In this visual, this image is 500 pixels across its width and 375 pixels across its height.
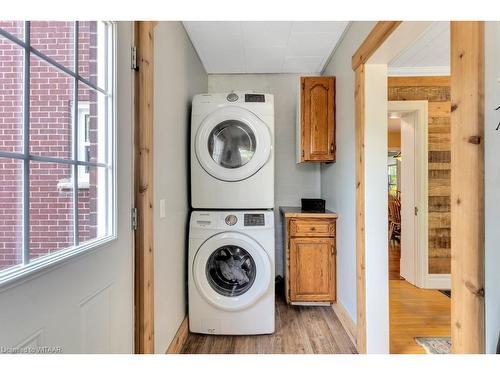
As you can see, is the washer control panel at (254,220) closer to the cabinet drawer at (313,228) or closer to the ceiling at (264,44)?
the cabinet drawer at (313,228)

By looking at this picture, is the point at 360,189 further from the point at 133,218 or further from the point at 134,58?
the point at 134,58

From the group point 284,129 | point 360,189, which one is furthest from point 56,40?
point 284,129

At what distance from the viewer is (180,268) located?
212cm

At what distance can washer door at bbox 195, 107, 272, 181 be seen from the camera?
2221 mm

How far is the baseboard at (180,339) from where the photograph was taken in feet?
6.06

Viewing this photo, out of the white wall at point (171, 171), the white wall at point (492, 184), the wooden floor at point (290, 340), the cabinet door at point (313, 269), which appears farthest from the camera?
the cabinet door at point (313, 269)

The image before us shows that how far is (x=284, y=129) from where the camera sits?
10.7 ft

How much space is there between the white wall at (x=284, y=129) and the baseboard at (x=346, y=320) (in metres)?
1.20

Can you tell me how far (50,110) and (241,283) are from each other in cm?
182

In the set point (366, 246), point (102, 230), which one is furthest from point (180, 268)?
point (366, 246)

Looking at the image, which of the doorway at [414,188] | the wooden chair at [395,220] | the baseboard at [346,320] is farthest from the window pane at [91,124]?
the wooden chair at [395,220]

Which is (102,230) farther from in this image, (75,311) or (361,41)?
(361,41)

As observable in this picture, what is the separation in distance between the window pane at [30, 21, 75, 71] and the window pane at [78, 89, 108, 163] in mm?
104
